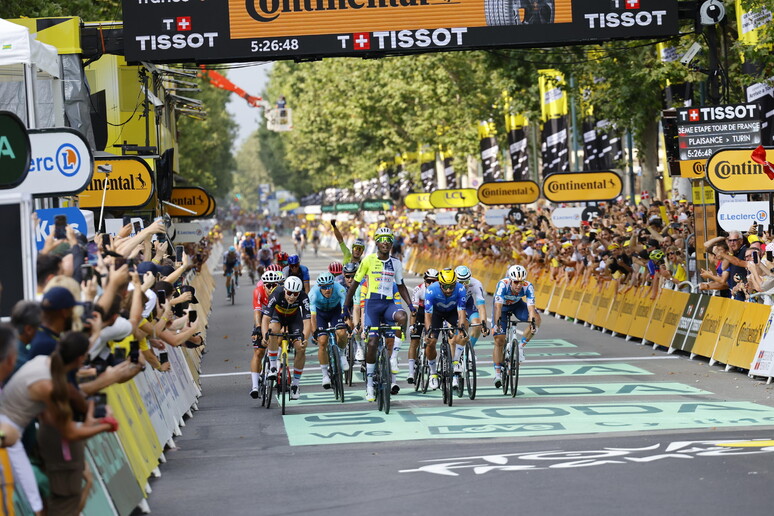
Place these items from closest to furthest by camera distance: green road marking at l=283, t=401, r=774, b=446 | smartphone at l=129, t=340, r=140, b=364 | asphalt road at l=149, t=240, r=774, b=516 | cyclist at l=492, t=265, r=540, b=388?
asphalt road at l=149, t=240, r=774, b=516
smartphone at l=129, t=340, r=140, b=364
green road marking at l=283, t=401, r=774, b=446
cyclist at l=492, t=265, r=540, b=388

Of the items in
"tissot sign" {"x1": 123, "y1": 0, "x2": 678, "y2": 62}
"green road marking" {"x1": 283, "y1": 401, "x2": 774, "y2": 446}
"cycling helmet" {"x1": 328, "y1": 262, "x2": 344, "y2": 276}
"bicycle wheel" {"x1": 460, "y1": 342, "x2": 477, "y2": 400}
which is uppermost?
"tissot sign" {"x1": 123, "y1": 0, "x2": 678, "y2": 62}

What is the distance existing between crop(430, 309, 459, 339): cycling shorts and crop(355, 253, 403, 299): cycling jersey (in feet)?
2.05

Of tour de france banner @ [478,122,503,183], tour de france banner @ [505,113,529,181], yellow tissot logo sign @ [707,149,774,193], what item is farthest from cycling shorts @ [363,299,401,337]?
tour de france banner @ [478,122,503,183]

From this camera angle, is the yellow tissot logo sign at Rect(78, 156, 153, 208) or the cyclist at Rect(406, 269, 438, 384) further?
the yellow tissot logo sign at Rect(78, 156, 153, 208)

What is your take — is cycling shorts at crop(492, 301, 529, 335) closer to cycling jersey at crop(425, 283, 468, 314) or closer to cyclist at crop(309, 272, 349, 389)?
cycling jersey at crop(425, 283, 468, 314)

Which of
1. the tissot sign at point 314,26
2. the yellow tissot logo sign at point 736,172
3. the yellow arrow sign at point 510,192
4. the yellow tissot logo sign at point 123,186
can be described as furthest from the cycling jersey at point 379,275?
the yellow arrow sign at point 510,192

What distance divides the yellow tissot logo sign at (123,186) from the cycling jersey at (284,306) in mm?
4553

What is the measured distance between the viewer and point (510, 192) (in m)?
39.2

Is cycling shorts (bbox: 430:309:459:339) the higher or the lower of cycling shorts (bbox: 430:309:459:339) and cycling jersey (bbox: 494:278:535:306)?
the lower

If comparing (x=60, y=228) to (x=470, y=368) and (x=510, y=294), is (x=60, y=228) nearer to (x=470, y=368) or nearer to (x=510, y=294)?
(x=470, y=368)

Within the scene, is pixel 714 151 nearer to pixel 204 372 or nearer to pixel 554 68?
pixel 204 372

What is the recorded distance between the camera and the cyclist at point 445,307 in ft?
56.3

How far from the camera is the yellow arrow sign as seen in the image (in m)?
39.0

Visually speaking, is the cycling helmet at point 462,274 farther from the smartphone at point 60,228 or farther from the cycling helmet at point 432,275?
the smartphone at point 60,228
